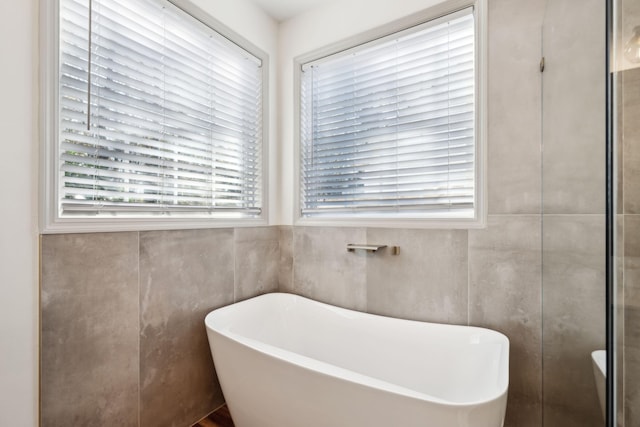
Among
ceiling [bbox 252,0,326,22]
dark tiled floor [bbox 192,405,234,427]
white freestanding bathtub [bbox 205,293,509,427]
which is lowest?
dark tiled floor [bbox 192,405,234,427]

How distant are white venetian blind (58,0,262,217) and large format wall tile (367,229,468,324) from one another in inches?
39.4

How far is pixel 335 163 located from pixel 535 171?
1.17m

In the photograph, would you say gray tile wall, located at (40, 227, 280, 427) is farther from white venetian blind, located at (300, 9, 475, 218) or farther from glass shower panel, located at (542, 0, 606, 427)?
glass shower panel, located at (542, 0, 606, 427)

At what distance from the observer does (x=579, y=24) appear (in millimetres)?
1011

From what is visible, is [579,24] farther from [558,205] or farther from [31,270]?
[31,270]

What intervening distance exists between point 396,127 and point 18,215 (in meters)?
1.85

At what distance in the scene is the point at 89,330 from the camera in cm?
131

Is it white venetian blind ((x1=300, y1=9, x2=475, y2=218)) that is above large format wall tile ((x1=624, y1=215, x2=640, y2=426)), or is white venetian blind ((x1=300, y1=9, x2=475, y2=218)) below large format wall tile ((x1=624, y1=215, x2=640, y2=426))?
above

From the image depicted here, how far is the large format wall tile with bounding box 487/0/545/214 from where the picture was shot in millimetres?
1472

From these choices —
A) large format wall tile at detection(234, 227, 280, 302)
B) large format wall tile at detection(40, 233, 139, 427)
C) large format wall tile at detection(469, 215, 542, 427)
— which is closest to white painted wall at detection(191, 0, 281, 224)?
large format wall tile at detection(234, 227, 280, 302)

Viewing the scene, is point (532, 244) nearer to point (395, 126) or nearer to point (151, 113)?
point (395, 126)

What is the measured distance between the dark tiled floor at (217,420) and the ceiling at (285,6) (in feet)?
8.85

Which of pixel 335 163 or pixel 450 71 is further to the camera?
pixel 335 163

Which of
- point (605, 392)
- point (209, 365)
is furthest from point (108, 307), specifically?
point (605, 392)
